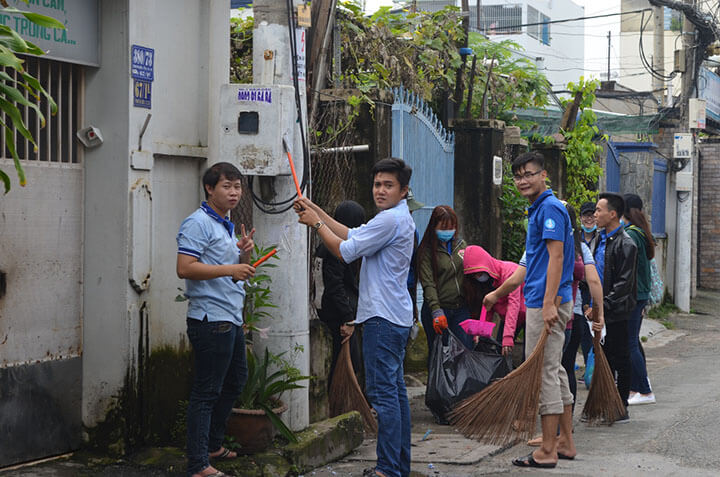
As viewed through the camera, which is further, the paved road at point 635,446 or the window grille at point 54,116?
the paved road at point 635,446

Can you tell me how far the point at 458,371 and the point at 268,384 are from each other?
1924 millimetres

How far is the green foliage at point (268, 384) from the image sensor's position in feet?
18.7

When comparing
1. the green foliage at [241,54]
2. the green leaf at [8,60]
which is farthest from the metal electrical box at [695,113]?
the green leaf at [8,60]

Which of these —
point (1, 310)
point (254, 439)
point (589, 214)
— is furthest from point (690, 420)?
point (1, 310)

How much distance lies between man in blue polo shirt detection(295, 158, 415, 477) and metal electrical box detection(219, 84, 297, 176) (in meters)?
0.45

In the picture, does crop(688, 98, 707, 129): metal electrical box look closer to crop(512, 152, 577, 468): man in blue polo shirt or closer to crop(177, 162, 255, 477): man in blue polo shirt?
crop(512, 152, 577, 468): man in blue polo shirt

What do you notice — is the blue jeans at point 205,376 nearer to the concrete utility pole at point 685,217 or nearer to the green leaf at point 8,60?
the green leaf at point 8,60

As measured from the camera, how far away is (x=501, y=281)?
25.7 ft

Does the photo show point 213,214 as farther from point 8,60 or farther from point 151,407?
point 8,60

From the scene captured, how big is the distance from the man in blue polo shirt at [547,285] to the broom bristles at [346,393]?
110 centimetres

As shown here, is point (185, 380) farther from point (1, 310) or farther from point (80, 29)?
point (80, 29)

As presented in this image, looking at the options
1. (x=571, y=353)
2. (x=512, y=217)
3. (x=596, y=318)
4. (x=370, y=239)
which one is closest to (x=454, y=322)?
(x=571, y=353)

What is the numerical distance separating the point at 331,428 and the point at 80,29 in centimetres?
294

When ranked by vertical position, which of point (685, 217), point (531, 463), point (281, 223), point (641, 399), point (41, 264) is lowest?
point (641, 399)
